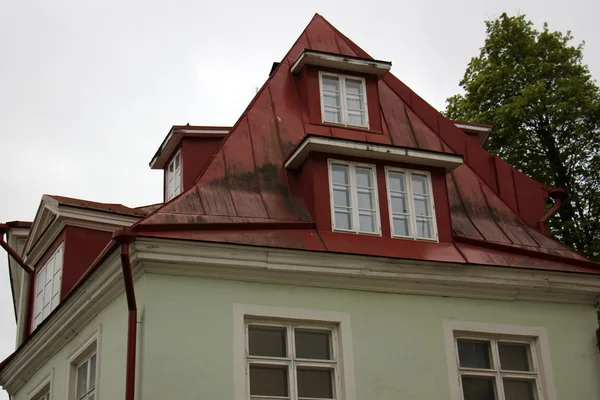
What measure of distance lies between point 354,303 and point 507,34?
14.8 m

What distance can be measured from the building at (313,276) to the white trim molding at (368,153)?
1.3 inches

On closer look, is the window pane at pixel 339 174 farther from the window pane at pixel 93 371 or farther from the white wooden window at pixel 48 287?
the white wooden window at pixel 48 287

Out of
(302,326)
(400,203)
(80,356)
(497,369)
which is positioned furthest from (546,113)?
(80,356)

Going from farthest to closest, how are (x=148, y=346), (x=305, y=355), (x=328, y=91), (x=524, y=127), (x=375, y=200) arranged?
1. (x=524, y=127)
2. (x=328, y=91)
3. (x=375, y=200)
4. (x=305, y=355)
5. (x=148, y=346)

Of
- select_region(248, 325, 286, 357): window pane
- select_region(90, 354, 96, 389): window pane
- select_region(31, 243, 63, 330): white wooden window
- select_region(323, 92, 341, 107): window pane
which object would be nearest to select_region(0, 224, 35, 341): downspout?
select_region(31, 243, 63, 330): white wooden window

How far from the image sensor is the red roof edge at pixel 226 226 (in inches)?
601

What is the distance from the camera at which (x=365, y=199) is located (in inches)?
678

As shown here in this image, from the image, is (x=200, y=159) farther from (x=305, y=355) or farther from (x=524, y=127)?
(x=524, y=127)

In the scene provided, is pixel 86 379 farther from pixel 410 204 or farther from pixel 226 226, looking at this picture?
pixel 410 204

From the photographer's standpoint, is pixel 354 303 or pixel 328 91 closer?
pixel 354 303

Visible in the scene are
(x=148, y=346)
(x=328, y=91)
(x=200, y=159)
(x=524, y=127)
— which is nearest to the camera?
(x=148, y=346)

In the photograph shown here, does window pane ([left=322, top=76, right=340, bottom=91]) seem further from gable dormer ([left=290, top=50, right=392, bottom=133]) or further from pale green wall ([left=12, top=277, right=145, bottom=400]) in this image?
pale green wall ([left=12, top=277, right=145, bottom=400])

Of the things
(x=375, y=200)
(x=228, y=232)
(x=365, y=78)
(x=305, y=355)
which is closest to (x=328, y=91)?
(x=365, y=78)

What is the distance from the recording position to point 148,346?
14469mm
